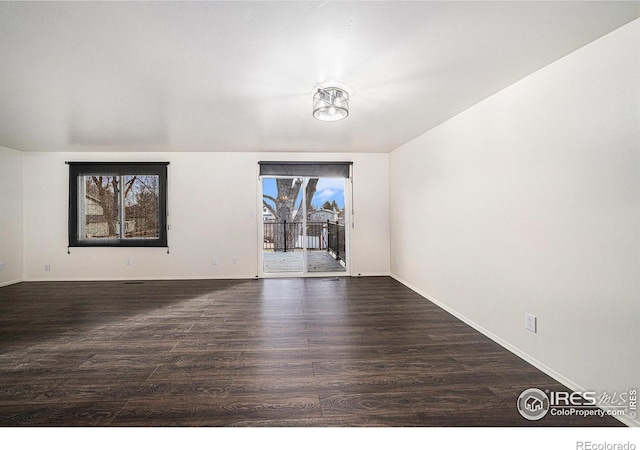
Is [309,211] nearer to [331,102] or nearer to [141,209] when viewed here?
[141,209]

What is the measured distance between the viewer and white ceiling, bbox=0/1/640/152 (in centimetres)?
154

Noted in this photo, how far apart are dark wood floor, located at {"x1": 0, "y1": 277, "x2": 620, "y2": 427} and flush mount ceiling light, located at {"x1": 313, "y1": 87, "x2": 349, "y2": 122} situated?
2.06m

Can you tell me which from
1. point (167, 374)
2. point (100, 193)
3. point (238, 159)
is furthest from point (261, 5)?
point (100, 193)

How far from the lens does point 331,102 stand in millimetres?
2508

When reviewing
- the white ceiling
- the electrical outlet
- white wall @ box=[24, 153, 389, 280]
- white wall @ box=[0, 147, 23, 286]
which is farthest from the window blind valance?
white wall @ box=[0, 147, 23, 286]

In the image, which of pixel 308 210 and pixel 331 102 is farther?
pixel 308 210

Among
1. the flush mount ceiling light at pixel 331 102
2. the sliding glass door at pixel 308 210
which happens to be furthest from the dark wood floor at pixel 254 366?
the flush mount ceiling light at pixel 331 102

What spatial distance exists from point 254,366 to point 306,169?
3610 millimetres

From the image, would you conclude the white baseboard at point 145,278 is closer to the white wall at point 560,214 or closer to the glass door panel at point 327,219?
the glass door panel at point 327,219

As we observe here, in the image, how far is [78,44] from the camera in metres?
1.84

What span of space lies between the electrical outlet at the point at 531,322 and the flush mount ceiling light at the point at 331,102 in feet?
7.32

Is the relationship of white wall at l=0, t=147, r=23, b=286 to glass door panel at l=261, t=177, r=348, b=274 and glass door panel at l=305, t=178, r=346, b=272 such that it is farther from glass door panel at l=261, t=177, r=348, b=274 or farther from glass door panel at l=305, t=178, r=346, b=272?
glass door panel at l=305, t=178, r=346, b=272

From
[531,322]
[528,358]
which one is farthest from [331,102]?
[528,358]

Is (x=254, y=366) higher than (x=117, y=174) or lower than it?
lower
